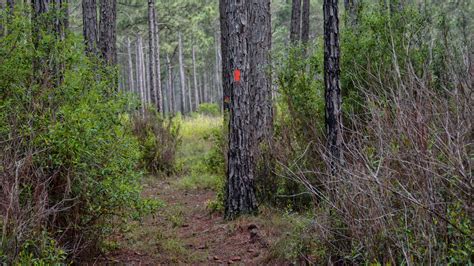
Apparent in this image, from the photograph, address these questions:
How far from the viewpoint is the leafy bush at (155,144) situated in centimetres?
1045

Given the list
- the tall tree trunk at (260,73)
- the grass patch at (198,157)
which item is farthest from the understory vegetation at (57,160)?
the grass patch at (198,157)

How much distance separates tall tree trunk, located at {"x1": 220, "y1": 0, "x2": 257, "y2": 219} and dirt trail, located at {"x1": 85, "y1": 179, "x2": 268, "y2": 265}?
1.00 feet

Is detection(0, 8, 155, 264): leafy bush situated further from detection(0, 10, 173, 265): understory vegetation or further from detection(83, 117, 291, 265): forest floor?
detection(83, 117, 291, 265): forest floor

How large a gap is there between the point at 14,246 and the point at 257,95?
520 centimetres

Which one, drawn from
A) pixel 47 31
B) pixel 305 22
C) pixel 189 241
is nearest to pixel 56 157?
pixel 47 31

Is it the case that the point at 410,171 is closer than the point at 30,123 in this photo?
Yes

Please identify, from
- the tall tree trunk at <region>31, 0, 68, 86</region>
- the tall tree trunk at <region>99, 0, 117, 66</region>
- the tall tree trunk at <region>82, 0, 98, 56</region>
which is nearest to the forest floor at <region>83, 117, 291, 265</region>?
the tall tree trunk at <region>31, 0, 68, 86</region>

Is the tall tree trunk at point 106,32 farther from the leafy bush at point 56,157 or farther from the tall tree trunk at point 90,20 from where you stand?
the leafy bush at point 56,157

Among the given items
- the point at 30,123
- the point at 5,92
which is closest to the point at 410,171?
the point at 30,123

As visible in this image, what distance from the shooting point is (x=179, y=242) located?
5.76m

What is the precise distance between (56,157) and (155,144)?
6.36 m

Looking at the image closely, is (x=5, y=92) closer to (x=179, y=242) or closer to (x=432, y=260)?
(x=179, y=242)

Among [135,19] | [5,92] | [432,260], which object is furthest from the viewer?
[135,19]

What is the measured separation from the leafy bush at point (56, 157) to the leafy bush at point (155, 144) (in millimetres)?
5342
